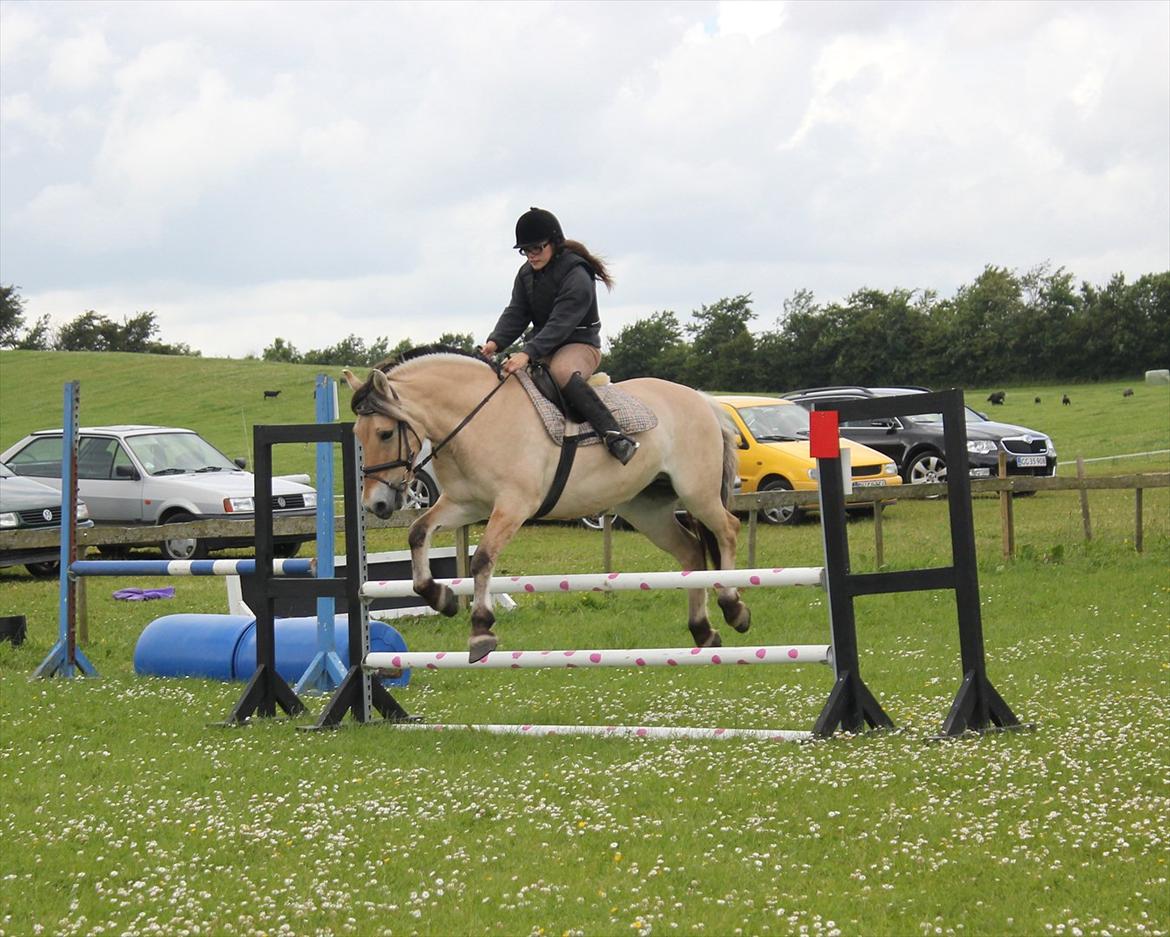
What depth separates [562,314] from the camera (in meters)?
7.41

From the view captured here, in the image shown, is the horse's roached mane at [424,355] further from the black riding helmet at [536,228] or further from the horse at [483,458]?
the black riding helmet at [536,228]

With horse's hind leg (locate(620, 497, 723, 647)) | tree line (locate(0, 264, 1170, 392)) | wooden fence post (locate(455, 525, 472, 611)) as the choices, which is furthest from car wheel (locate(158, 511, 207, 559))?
tree line (locate(0, 264, 1170, 392))

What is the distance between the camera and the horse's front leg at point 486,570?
6902 mm

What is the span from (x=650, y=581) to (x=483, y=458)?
1087 millimetres

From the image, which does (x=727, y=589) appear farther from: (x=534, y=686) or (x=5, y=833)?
(x=5, y=833)

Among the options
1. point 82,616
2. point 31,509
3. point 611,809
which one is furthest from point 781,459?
point 611,809

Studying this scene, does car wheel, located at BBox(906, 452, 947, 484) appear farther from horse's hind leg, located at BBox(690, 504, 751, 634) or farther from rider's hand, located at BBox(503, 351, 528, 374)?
rider's hand, located at BBox(503, 351, 528, 374)

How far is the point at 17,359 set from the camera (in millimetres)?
57000

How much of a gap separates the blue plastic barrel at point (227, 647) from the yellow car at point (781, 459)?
29.8 ft

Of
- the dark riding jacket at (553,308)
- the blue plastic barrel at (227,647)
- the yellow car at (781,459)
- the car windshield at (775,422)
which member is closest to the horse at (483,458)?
the dark riding jacket at (553,308)

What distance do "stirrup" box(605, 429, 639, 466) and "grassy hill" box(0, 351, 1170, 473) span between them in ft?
62.6

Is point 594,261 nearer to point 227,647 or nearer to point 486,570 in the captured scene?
point 486,570

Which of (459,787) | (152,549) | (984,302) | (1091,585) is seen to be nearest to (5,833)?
(459,787)

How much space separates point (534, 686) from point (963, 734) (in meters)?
3.66
